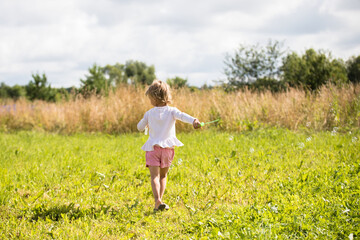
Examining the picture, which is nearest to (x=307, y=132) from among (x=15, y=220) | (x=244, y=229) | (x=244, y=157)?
(x=244, y=157)

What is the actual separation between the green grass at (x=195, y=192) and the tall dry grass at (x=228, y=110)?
95.2 inches

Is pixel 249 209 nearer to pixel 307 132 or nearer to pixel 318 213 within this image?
pixel 318 213

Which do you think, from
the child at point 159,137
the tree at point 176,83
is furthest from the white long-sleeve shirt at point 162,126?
the tree at point 176,83

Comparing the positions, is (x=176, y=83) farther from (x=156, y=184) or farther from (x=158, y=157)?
(x=156, y=184)

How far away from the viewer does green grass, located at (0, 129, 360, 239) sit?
347 centimetres

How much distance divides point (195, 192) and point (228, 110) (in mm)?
5948

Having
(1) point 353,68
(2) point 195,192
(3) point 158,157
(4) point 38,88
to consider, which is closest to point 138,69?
(4) point 38,88

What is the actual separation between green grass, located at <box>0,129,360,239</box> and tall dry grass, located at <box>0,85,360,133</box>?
242cm

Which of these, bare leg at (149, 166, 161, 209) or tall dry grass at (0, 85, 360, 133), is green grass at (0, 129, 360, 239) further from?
tall dry grass at (0, 85, 360, 133)

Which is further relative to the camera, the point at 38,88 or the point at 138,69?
the point at 138,69

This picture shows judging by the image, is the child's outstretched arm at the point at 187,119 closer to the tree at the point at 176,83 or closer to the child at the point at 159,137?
the child at the point at 159,137

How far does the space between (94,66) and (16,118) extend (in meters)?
26.6

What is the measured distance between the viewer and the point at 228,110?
1027 cm

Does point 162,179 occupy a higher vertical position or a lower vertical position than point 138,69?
lower
